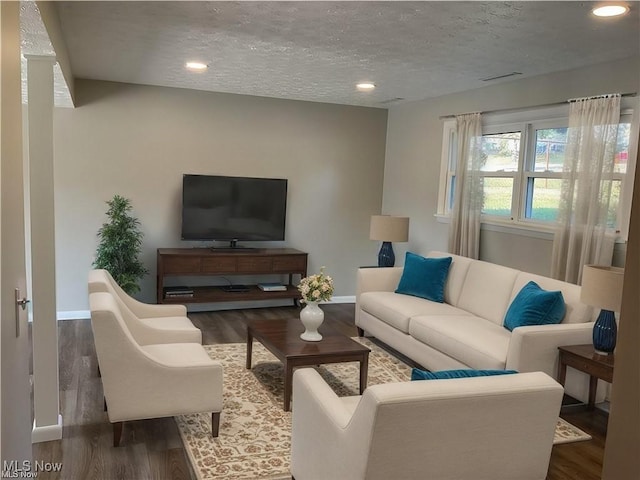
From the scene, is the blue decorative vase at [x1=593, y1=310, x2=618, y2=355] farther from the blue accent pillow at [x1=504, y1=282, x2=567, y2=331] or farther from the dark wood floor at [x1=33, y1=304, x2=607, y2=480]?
the dark wood floor at [x1=33, y1=304, x2=607, y2=480]

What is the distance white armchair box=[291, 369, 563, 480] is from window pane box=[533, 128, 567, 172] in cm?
294

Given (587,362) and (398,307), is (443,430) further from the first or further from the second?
(398,307)

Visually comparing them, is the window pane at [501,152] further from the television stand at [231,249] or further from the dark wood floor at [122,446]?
the television stand at [231,249]

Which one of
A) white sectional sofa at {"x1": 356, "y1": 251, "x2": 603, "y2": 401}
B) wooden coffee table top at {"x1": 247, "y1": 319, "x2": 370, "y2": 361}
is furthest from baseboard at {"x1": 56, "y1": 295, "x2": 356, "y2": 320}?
wooden coffee table top at {"x1": 247, "y1": 319, "x2": 370, "y2": 361}

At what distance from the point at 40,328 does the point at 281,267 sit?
11.0 feet

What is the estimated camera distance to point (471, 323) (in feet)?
14.1

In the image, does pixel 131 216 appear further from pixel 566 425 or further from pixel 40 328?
pixel 566 425

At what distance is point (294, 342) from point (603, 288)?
6.62 feet

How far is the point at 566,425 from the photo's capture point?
3594 mm

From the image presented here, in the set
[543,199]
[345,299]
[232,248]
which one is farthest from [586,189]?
[232,248]

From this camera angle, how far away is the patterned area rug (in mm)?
2936

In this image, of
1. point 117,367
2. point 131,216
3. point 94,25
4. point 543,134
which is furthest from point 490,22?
point 131,216

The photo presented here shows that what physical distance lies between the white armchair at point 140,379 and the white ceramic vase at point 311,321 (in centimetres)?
93

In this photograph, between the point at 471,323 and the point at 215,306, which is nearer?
the point at 471,323
